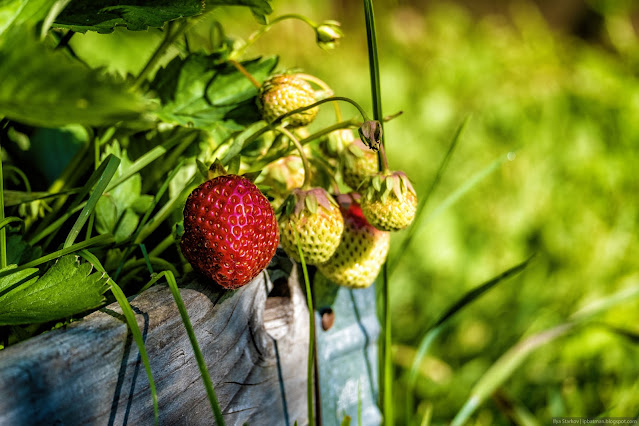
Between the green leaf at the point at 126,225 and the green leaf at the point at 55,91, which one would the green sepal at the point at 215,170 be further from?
the green leaf at the point at 55,91

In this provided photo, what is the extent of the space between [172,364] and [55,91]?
10.0 inches

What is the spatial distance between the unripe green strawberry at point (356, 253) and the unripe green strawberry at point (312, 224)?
A: 5 cm

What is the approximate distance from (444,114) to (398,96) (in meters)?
0.17

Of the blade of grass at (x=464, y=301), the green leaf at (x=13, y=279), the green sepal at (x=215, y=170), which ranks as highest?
the green sepal at (x=215, y=170)

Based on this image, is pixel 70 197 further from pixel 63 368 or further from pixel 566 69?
pixel 566 69

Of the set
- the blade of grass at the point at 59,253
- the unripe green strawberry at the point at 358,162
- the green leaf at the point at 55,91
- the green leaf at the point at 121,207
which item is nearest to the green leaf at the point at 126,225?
the green leaf at the point at 121,207

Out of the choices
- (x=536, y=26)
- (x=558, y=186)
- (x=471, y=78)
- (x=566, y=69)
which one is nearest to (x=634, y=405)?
(x=558, y=186)

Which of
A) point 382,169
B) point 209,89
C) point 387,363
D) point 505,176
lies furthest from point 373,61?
point 505,176

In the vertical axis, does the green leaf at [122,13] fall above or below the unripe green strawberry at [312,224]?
above

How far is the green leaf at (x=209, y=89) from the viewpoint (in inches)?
27.0

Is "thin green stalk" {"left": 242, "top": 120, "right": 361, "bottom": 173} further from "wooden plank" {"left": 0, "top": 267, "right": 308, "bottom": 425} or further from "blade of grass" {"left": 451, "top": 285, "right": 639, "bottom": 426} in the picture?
"blade of grass" {"left": 451, "top": 285, "right": 639, "bottom": 426}

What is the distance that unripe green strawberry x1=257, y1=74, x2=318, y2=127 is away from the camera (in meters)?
0.63

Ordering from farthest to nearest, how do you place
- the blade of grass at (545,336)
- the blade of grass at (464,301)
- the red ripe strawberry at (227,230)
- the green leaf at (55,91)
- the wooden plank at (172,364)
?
1. the blade of grass at (545,336)
2. the blade of grass at (464,301)
3. the red ripe strawberry at (227,230)
4. the wooden plank at (172,364)
5. the green leaf at (55,91)

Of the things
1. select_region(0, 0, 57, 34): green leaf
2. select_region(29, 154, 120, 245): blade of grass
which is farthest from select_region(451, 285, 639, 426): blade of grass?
select_region(0, 0, 57, 34): green leaf
